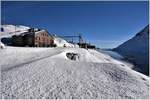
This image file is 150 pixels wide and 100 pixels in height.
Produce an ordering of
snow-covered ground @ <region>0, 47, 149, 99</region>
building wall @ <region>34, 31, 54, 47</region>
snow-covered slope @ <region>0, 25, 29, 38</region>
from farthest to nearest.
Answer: snow-covered slope @ <region>0, 25, 29, 38</region> → building wall @ <region>34, 31, 54, 47</region> → snow-covered ground @ <region>0, 47, 149, 99</region>

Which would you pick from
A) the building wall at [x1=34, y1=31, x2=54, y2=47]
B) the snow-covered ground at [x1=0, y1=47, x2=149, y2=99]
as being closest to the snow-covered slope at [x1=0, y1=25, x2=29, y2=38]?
the building wall at [x1=34, y1=31, x2=54, y2=47]

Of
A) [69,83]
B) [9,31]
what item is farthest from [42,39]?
[9,31]

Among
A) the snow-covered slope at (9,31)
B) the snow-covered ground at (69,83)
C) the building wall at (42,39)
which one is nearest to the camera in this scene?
the snow-covered ground at (69,83)

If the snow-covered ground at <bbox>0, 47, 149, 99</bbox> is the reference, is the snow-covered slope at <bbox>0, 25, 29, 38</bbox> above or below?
above

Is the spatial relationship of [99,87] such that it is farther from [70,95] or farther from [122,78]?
[122,78]

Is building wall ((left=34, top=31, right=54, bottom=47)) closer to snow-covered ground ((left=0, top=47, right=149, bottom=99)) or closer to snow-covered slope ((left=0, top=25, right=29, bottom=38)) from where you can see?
snow-covered slope ((left=0, top=25, right=29, bottom=38))

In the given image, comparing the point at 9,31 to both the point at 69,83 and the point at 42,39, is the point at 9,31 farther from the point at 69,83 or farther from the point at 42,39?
the point at 69,83

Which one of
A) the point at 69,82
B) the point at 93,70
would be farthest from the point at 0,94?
the point at 93,70

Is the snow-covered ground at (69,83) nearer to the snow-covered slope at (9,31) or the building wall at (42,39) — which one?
the building wall at (42,39)

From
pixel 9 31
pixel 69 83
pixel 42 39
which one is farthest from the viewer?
pixel 9 31

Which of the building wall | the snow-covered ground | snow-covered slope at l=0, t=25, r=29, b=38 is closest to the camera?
the snow-covered ground

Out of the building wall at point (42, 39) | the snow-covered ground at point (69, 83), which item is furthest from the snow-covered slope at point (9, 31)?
the snow-covered ground at point (69, 83)

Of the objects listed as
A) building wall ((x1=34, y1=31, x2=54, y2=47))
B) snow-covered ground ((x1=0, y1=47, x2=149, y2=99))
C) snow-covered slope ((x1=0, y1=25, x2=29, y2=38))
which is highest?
snow-covered slope ((x1=0, y1=25, x2=29, y2=38))

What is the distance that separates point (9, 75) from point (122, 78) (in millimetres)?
7038
